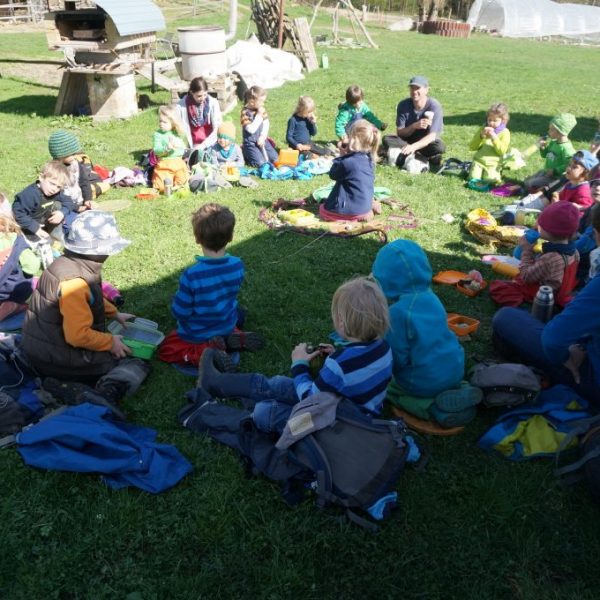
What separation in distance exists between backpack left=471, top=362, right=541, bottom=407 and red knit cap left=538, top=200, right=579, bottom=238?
149cm

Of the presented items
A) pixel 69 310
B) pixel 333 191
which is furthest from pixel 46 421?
pixel 333 191

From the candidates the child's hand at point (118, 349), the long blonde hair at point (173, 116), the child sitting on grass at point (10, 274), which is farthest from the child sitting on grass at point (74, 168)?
the child's hand at point (118, 349)

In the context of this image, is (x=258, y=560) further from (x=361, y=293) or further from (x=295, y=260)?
(x=295, y=260)

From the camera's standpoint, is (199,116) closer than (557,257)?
No

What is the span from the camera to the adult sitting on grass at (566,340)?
2926 mm

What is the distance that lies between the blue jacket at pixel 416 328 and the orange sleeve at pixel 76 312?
72.1 inches

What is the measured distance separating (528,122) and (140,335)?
10591 millimetres

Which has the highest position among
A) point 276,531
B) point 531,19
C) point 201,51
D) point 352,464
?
point 531,19

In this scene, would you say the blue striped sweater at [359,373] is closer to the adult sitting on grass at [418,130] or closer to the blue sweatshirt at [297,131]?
the adult sitting on grass at [418,130]

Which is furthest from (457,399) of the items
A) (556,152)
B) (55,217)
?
(556,152)

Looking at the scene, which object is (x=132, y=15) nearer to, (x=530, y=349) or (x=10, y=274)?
(x=10, y=274)

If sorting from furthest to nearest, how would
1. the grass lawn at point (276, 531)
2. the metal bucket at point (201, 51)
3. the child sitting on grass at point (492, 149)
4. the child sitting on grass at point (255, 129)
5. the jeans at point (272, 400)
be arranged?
the metal bucket at point (201, 51) → the child sitting on grass at point (255, 129) → the child sitting on grass at point (492, 149) → the jeans at point (272, 400) → the grass lawn at point (276, 531)

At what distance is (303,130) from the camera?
9.09m

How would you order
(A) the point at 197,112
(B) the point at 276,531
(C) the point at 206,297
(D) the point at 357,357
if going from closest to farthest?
1. (B) the point at 276,531
2. (D) the point at 357,357
3. (C) the point at 206,297
4. (A) the point at 197,112
